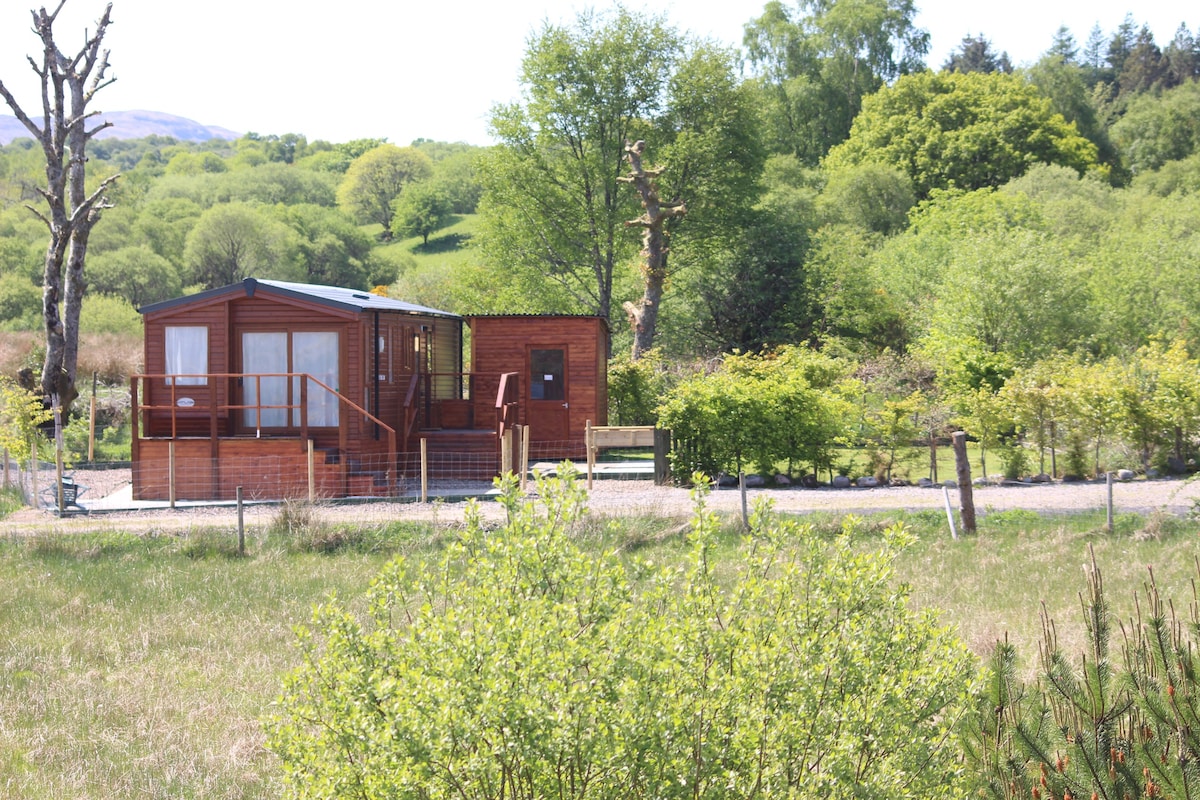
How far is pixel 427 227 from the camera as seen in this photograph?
301ft

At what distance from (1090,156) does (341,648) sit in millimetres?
55618

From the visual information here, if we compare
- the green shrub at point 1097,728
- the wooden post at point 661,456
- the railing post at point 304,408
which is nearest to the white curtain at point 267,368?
the railing post at point 304,408

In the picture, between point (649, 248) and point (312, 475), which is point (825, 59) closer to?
point (649, 248)

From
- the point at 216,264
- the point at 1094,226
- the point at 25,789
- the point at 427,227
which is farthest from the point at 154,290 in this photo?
the point at 25,789

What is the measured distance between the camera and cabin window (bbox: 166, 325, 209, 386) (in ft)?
59.2

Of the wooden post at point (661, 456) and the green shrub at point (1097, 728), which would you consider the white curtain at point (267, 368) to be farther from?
the green shrub at point (1097, 728)

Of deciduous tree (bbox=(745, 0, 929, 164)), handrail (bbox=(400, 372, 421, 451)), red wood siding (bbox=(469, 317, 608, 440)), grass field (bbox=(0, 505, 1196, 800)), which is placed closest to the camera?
grass field (bbox=(0, 505, 1196, 800))

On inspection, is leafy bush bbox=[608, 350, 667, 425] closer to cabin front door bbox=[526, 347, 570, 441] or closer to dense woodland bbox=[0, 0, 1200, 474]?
dense woodland bbox=[0, 0, 1200, 474]

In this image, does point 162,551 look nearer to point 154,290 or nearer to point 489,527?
point 489,527

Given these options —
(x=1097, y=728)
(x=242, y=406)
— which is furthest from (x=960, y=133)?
(x=1097, y=728)

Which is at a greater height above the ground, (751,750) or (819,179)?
(819,179)

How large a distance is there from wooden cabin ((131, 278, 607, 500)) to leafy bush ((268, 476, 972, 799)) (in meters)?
11.5

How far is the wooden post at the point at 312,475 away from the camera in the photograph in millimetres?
14903

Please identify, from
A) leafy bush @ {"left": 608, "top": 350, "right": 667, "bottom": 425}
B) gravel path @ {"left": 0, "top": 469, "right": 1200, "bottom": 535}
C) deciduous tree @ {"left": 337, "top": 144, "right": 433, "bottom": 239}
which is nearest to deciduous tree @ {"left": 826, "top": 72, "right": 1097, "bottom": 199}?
leafy bush @ {"left": 608, "top": 350, "right": 667, "bottom": 425}
